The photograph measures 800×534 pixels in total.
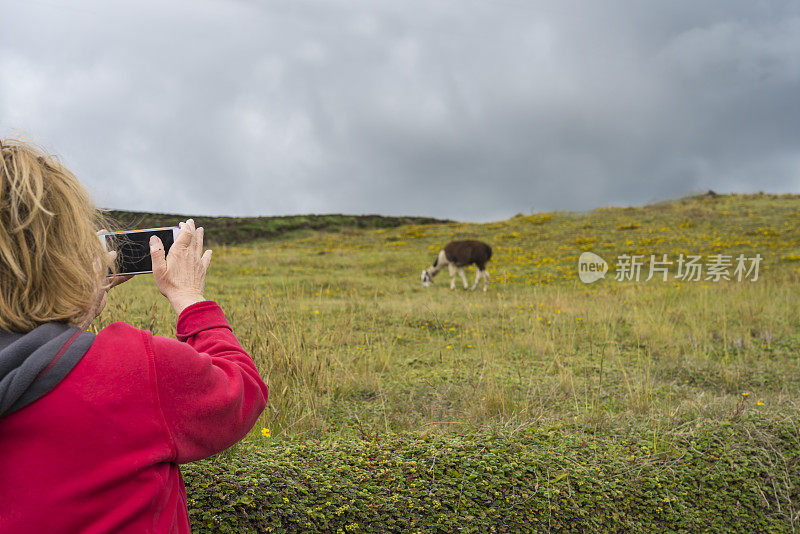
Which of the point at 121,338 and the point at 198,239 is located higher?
the point at 198,239

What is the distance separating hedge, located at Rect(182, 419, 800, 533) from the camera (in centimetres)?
239

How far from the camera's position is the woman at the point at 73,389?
109 centimetres

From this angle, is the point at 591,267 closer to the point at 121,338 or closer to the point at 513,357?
the point at 513,357

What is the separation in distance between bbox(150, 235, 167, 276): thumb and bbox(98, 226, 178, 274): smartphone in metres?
0.03

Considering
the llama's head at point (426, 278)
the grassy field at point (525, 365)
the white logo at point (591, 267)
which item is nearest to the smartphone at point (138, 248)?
the grassy field at point (525, 365)

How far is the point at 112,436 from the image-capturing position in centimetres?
113

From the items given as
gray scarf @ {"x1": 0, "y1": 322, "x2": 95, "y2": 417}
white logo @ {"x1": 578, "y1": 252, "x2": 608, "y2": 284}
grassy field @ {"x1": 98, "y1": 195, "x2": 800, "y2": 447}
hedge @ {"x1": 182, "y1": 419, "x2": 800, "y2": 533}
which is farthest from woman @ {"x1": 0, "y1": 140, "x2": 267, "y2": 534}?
white logo @ {"x1": 578, "y1": 252, "x2": 608, "y2": 284}

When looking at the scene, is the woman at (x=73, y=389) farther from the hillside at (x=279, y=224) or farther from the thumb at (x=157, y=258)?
the hillside at (x=279, y=224)

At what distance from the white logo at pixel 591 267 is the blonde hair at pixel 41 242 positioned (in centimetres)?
1748

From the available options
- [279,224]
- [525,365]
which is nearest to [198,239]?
[525,365]

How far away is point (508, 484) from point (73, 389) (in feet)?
7.44

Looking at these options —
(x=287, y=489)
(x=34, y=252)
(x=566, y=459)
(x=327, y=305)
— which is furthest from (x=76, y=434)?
(x=327, y=305)

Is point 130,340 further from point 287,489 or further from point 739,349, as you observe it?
point 739,349

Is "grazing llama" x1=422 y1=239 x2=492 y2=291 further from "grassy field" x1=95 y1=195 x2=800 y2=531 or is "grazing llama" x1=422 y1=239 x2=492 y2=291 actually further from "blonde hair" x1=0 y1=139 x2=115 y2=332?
"blonde hair" x1=0 y1=139 x2=115 y2=332
